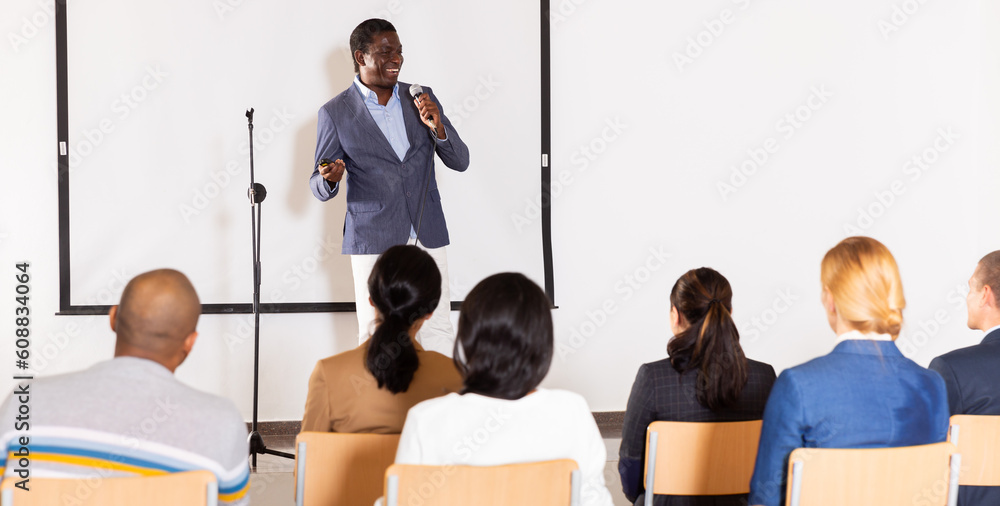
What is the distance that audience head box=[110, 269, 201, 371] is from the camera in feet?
4.50

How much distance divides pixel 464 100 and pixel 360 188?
930 millimetres

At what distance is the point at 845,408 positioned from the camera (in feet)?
5.09

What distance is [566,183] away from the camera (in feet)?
13.3

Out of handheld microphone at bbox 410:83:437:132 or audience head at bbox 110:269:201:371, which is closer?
audience head at bbox 110:269:201:371

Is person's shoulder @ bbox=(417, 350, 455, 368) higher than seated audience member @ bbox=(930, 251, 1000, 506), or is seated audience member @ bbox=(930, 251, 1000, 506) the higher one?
person's shoulder @ bbox=(417, 350, 455, 368)

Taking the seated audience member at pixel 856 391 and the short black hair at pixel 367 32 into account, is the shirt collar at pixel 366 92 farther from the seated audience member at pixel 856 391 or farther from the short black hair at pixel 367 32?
the seated audience member at pixel 856 391

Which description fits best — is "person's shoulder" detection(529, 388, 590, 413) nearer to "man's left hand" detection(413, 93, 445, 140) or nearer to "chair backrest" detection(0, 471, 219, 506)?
"chair backrest" detection(0, 471, 219, 506)

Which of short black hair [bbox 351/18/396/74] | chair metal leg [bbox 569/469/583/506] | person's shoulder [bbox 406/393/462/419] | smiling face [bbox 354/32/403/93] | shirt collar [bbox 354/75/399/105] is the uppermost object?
short black hair [bbox 351/18/396/74]

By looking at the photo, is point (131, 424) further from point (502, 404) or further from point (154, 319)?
point (502, 404)

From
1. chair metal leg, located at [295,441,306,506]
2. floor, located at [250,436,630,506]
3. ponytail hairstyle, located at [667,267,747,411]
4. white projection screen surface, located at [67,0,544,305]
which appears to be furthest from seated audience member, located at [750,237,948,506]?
white projection screen surface, located at [67,0,544,305]

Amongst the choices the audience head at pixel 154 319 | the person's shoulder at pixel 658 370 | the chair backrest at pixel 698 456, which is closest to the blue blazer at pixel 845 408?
the chair backrest at pixel 698 456

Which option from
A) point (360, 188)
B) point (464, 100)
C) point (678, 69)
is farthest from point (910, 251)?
point (360, 188)

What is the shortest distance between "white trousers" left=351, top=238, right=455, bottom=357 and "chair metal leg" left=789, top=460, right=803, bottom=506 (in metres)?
1.77

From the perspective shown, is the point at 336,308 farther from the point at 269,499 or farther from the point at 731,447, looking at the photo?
the point at 731,447
